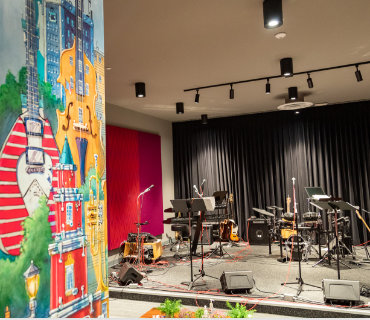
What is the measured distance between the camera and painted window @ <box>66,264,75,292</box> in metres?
1.25

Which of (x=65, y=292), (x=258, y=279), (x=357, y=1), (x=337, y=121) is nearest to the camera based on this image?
(x=65, y=292)

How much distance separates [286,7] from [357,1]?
1.94ft

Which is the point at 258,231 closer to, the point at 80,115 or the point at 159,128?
the point at 159,128

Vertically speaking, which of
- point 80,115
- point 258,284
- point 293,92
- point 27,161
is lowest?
point 258,284

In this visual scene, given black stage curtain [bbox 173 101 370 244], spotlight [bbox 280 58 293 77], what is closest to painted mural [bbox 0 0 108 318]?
spotlight [bbox 280 58 293 77]

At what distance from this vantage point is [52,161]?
121 centimetres

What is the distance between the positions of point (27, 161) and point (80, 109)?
0.36m

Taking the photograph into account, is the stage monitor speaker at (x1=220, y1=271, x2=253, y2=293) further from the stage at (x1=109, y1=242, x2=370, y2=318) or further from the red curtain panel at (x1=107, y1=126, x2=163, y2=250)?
the red curtain panel at (x1=107, y1=126, x2=163, y2=250)

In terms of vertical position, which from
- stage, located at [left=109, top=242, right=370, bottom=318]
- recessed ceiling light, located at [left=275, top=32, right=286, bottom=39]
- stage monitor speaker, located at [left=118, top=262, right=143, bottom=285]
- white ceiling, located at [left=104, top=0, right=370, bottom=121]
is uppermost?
white ceiling, located at [left=104, top=0, right=370, bottom=121]

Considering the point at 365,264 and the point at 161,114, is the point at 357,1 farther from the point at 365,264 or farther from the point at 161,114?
the point at 161,114

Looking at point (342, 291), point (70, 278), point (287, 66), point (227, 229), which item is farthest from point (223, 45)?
point (227, 229)

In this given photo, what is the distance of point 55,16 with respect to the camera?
127 cm

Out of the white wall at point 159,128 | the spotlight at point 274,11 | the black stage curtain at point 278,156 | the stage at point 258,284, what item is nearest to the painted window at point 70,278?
the spotlight at point 274,11

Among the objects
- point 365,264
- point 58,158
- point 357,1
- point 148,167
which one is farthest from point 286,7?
point 148,167
